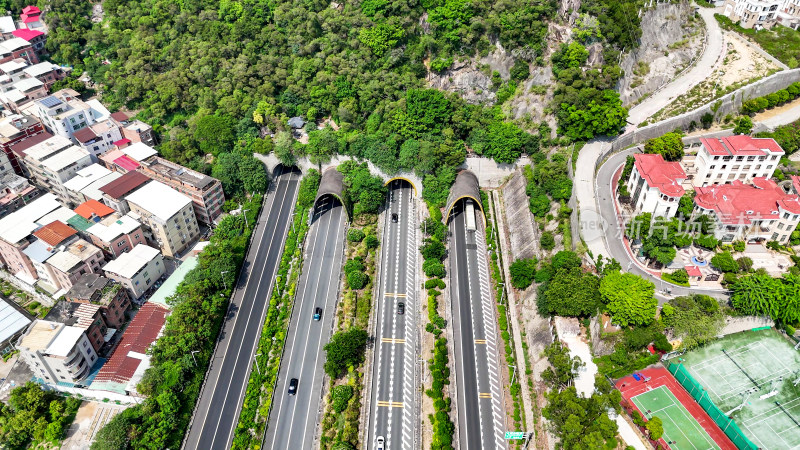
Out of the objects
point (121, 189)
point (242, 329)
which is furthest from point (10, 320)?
point (242, 329)

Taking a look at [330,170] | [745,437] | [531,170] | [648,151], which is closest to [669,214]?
[648,151]

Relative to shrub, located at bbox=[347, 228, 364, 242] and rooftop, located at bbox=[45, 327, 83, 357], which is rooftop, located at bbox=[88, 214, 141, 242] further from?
shrub, located at bbox=[347, 228, 364, 242]

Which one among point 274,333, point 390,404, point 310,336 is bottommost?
point 390,404

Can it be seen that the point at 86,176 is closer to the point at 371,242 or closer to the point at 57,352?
the point at 57,352

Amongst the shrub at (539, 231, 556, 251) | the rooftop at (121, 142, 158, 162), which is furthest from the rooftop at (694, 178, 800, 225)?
the rooftop at (121, 142, 158, 162)

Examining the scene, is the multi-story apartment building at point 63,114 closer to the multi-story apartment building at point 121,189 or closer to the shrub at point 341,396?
the multi-story apartment building at point 121,189

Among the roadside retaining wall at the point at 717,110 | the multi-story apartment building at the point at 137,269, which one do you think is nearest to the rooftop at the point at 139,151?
the multi-story apartment building at the point at 137,269
